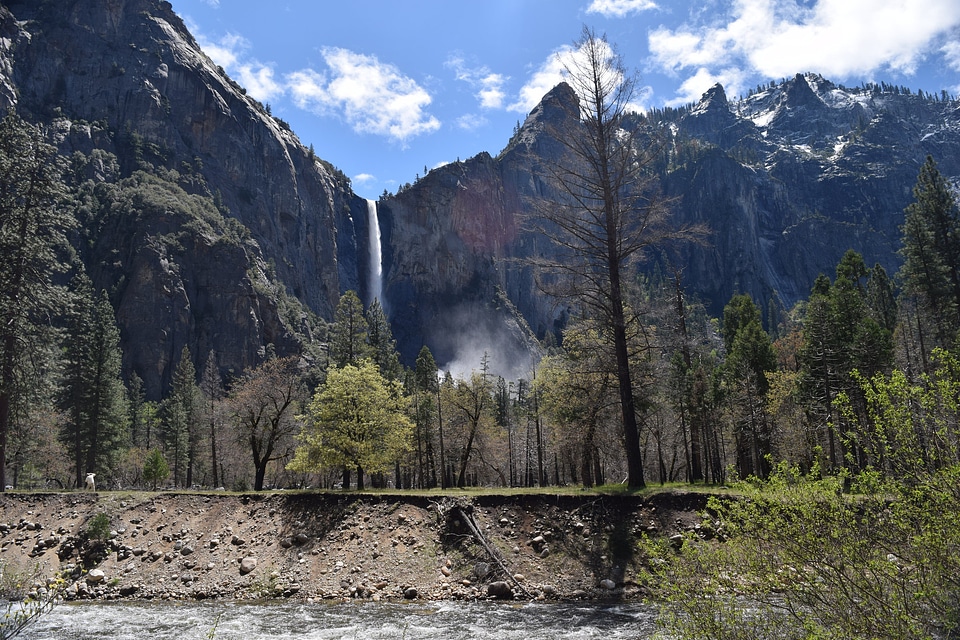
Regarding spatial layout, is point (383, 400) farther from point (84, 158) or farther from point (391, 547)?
point (84, 158)

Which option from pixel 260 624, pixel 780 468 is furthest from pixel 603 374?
pixel 780 468

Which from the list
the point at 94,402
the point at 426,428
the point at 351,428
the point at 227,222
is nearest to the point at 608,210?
the point at 351,428

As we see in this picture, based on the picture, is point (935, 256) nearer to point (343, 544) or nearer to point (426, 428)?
point (426, 428)

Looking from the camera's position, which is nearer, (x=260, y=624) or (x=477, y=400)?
(x=260, y=624)

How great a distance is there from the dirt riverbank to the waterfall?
155 metres

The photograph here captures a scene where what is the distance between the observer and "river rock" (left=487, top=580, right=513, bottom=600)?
13.9m

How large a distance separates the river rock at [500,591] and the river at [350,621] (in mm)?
459

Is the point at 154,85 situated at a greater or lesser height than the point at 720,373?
greater

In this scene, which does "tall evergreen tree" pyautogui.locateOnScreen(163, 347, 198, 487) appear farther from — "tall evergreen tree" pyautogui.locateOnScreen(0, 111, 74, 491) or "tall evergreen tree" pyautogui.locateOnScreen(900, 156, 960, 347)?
"tall evergreen tree" pyautogui.locateOnScreen(900, 156, 960, 347)

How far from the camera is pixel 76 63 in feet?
436

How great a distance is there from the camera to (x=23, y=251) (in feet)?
Result: 80.7

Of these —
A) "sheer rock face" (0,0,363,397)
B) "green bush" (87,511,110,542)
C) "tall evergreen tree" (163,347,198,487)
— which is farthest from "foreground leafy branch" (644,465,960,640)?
"sheer rock face" (0,0,363,397)

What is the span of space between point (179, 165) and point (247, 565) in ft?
465

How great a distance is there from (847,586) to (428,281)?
172m
